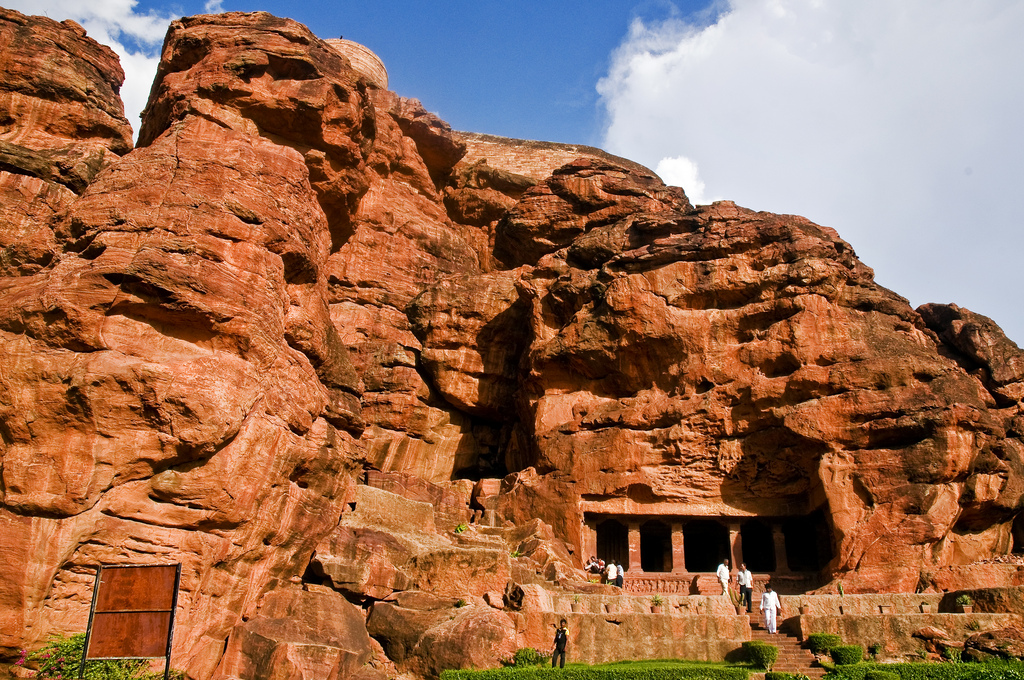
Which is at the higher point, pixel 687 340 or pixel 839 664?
pixel 687 340

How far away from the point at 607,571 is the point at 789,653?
28.9 feet

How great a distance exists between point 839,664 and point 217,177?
21.2m

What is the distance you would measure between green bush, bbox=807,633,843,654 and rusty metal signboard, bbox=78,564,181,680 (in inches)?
598

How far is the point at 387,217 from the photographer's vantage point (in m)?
42.2

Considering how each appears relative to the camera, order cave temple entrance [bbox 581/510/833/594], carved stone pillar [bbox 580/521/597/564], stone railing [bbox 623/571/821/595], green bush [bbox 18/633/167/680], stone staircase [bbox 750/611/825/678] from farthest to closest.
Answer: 1. carved stone pillar [bbox 580/521/597/564]
2. cave temple entrance [bbox 581/510/833/594]
3. stone railing [bbox 623/571/821/595]
4. stone staircase [bbox 750/611/825/678]
5. green bush [bbox 18/633/167/680]

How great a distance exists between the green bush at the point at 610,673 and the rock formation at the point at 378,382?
1320 mm

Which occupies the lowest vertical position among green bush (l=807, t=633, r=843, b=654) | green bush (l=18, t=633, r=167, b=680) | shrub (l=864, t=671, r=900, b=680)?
green bush (l=18, t=633, r=167, b=680)

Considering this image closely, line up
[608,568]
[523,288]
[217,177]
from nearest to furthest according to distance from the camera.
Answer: [217,177] → [608,568] → [523,288]

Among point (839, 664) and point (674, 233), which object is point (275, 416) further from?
point (674, 233)

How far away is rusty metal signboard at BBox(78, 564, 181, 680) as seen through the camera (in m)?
9.68

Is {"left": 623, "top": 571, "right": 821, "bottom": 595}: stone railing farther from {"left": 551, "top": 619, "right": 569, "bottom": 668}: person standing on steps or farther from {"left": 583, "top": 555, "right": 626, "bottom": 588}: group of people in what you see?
{"left": 551, "top": 619, "right": 569, "bottom": 668}: person standing on steps

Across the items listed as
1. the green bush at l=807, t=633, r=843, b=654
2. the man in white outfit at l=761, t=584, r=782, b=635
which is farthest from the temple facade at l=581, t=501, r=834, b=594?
the green bush at l=807, t=633, r=843, b=654

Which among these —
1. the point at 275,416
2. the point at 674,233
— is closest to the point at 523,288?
the point at 674,233

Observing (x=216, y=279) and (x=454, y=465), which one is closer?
(x=216, y=279)
